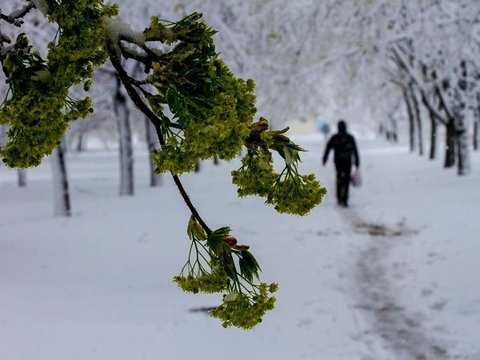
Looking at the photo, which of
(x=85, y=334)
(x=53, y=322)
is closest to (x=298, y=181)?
(x=85, y=334)

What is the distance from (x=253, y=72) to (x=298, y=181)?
508 inches

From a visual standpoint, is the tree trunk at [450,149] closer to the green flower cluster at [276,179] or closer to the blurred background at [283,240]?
the blurred background at [283,240]

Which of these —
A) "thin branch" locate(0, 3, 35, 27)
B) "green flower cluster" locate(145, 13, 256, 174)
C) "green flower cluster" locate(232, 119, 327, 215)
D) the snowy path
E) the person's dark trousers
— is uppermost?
"thin branch" locate(0, 3, 35, 27)

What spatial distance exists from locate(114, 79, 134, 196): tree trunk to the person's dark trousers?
6.11 meters

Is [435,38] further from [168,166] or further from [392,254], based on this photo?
[168,166]

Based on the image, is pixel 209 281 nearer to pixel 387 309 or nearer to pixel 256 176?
pixel 256 176

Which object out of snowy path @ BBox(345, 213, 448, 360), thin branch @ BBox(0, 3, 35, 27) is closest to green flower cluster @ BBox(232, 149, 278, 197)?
thin branch @ BBox(0, 3, 35, 27)

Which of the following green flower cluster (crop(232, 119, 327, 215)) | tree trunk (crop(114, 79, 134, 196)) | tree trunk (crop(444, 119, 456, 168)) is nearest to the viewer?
green flower cluster (crop(232, 119, 327, 215))

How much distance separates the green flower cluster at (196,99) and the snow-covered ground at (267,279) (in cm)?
332

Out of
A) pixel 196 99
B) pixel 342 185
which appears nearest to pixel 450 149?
pixel 342 185

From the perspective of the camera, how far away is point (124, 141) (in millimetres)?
17734

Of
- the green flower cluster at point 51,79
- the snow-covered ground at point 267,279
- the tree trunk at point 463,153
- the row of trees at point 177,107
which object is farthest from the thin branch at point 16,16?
the tree trunk at point 463,153

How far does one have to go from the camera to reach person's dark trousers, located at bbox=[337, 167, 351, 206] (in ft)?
47.0

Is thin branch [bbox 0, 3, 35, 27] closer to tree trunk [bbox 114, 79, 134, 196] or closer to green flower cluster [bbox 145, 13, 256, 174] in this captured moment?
green flower cluster [bbox 145, 13, 256, 174]
